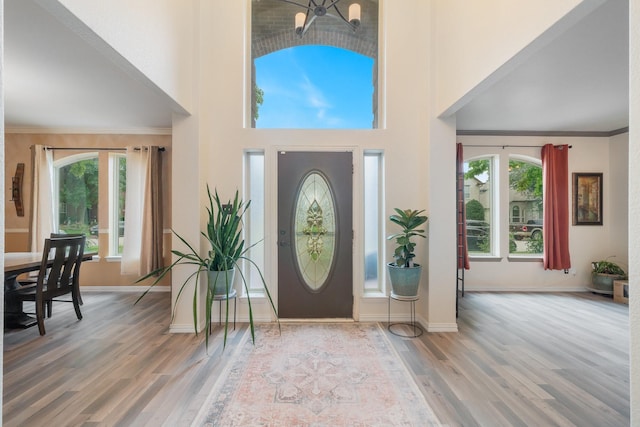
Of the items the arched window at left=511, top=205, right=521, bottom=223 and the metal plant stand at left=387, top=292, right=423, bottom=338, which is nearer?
the metal plant stand at left=387, top=292, right=423, bottom=338

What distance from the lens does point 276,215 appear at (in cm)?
350

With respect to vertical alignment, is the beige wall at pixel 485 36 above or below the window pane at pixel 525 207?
above

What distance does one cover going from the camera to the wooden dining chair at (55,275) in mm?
3100

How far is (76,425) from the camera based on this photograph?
1.80 meters

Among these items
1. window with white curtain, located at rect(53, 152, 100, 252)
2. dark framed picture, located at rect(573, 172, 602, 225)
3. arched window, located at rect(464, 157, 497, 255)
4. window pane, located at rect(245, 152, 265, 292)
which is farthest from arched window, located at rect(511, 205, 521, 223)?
window with white curtain, located at rect(53, 152, 100, 252)

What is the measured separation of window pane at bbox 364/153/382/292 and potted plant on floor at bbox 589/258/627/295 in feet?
12.2

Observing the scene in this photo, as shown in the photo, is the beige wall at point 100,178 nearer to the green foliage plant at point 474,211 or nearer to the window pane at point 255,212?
the window pane at point 255,212

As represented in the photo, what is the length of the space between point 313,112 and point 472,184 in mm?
3112

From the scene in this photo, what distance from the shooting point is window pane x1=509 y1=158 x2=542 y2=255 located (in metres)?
4.95

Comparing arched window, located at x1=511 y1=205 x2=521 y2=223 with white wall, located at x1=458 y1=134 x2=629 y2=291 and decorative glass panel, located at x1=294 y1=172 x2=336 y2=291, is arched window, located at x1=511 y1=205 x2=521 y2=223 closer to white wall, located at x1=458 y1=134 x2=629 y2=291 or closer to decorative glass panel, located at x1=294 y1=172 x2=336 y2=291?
white wall, located at x1=458 y1=134 x2=629 y2=291

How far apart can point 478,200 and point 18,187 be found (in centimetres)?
745

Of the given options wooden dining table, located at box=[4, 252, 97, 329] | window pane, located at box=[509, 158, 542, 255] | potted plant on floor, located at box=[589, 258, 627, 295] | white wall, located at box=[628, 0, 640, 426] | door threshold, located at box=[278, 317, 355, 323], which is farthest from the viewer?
window pane, located at box=[509, 158, 542, 255]

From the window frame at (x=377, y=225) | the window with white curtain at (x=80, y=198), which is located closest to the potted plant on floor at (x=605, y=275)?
the window frame at (x=377, y=225)

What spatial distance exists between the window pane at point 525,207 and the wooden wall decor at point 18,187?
26.0 feet
